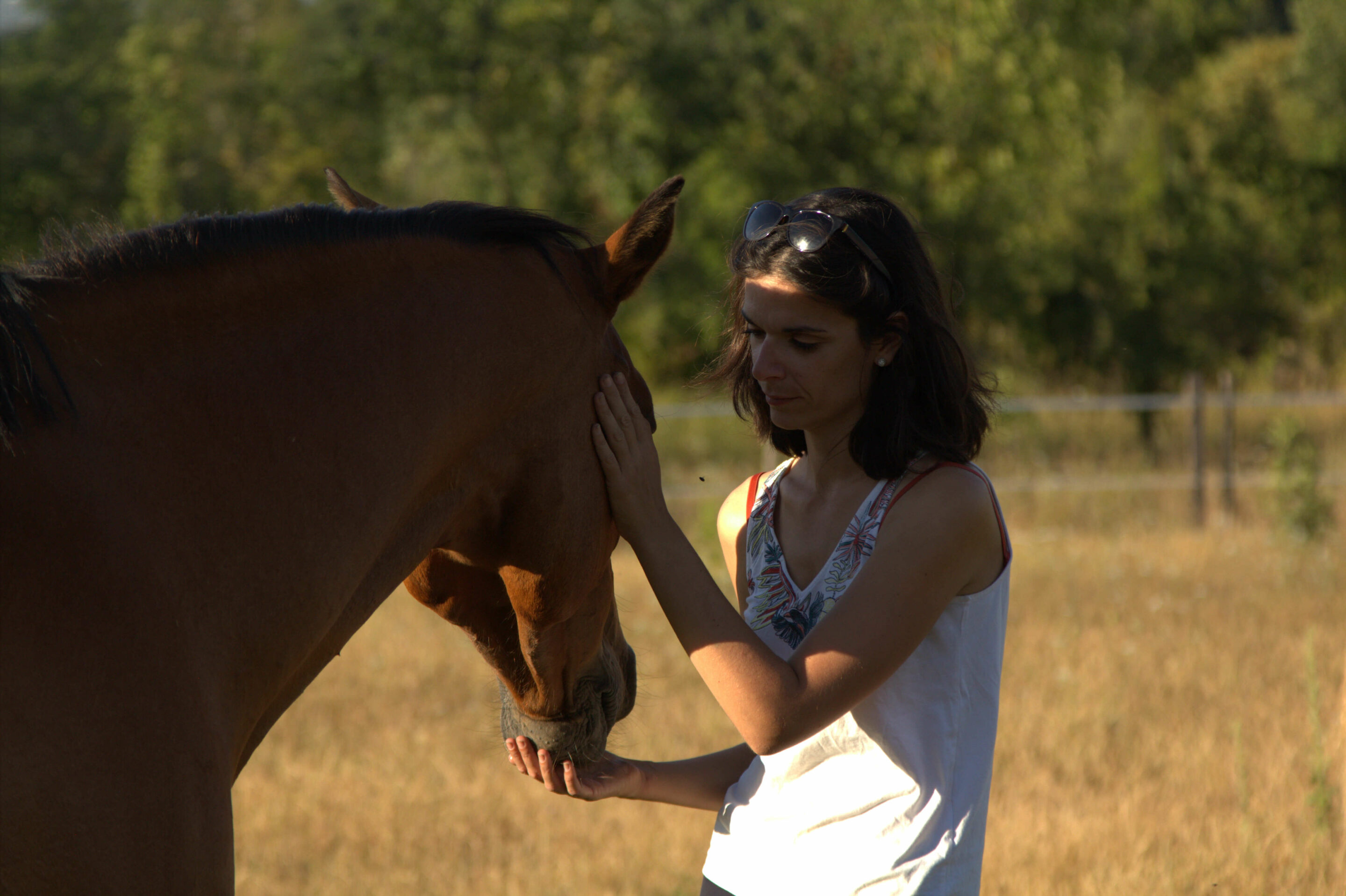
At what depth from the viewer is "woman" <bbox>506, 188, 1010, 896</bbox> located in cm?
166

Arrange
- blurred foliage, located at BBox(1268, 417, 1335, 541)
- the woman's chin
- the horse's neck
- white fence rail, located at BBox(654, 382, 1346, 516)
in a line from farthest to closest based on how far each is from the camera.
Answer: white fence rail, located at BBox(654, 382, 1346, 516), blurred foliage, located at BBox(1268, 417, 1335, 541), the woman's chin, the horse's neck

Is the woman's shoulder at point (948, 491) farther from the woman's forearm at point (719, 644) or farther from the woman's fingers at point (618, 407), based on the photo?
the woman's fingers at point (618, 407)

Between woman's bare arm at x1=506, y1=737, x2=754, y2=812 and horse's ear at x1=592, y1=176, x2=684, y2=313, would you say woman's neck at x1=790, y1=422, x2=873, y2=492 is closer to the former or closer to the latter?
horse's ear at x1=592, y1=176, x2=684, y2=313

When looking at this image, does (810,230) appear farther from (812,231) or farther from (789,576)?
(789,576)

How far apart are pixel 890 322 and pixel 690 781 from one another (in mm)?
942

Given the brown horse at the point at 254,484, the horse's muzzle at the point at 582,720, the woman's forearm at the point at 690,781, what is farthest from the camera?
the woman's forearm at the point at 690,781

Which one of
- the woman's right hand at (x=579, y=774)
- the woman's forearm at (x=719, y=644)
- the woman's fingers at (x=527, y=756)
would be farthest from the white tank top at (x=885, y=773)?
the woman's fingers at (x=527, y=756)

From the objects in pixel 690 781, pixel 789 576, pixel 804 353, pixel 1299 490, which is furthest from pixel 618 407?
pixel 1299 490

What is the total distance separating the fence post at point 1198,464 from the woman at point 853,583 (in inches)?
391

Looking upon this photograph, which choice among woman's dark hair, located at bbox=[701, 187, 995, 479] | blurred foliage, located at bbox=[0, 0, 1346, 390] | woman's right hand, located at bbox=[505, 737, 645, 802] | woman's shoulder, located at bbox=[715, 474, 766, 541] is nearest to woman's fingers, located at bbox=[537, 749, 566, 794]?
woman's right hand, located at bbox=[505, 737, 645, 802]

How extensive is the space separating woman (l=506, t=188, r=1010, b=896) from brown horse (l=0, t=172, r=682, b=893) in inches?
6.8

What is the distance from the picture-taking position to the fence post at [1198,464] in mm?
10805

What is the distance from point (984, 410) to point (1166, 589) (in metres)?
6.50

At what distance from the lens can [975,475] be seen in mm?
1782
